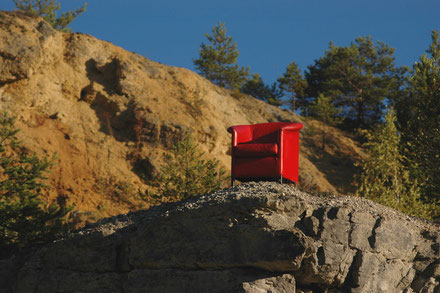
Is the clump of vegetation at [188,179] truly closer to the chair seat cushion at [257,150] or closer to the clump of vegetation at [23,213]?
the clump of vegetation at [23,213]

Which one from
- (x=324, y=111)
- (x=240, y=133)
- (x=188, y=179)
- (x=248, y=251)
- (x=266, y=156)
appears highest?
(x=324, y=111)

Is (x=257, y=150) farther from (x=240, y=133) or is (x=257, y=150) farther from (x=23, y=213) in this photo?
(x=23, y=213)

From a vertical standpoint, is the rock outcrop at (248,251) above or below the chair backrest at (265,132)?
below

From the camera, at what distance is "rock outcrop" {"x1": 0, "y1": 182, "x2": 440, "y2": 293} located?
6.79m

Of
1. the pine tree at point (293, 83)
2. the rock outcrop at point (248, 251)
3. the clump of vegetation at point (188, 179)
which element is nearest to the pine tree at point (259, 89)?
the pine tree at point (293, 83)

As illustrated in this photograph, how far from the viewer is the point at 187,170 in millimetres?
13188

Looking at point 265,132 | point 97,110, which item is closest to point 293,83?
point 97,110

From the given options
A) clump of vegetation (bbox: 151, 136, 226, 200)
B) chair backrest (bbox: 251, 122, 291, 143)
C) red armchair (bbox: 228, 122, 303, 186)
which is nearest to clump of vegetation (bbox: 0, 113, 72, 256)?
clump of vegetation (bbox: 151, 136, 226, 200)

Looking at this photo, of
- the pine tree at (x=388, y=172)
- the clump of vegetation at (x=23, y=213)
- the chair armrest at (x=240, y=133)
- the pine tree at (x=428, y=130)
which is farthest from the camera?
the pine tree at (x=388, y=172)

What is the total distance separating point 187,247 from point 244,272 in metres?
0.85

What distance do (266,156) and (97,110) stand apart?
1251 centimetres

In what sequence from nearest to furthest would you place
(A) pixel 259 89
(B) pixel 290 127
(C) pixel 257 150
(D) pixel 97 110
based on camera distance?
(C) pixel 257 150
(B) pixel 290 127
(D) pixel 97 110
(A) pixel 259 89

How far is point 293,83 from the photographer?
35562 mm

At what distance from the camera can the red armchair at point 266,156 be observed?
29.2 feet
